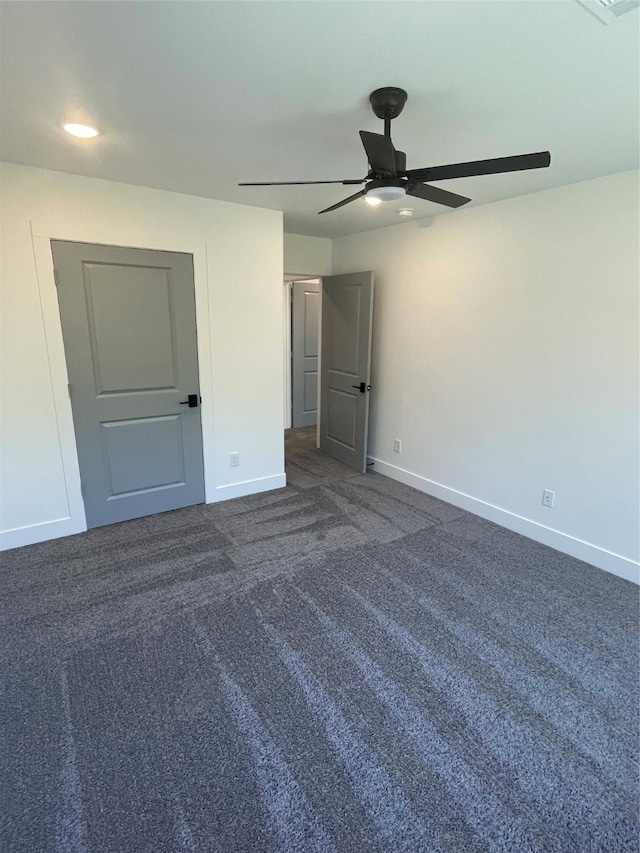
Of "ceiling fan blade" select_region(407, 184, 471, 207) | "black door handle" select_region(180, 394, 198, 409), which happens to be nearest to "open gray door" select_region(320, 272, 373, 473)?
"black door handle" select_region(180, 394, 198, 409)

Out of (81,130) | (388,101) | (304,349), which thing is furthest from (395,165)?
(304,349)

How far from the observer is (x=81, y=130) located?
1.98 metres

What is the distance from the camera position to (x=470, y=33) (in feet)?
4.23

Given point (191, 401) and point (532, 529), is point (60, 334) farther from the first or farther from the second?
point (532, 529)

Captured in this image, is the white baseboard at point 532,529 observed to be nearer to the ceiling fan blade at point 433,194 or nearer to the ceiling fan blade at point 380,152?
the ceiling fan blade at point 433,194

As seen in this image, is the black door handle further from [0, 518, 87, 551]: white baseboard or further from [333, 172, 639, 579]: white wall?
[333, 172, 639, 579]: white wall

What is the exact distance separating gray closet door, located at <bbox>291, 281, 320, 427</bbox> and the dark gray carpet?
325 centimetres

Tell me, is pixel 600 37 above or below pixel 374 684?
above

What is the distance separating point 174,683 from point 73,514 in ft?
5.73

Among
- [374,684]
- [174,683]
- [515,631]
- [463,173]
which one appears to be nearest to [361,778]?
[374,684]

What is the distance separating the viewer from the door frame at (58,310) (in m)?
2.67

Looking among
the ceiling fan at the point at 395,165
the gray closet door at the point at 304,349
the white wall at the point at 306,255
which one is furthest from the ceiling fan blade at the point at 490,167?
the gray closet door at the point at 304,349

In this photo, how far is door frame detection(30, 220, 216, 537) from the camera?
8.75 ft

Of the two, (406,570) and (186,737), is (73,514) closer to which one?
(186,737)
